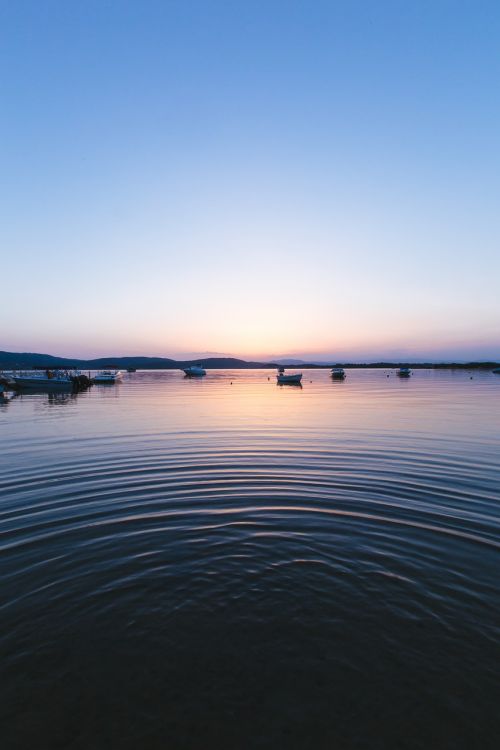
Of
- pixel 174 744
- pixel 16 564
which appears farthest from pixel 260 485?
pixel 174 744

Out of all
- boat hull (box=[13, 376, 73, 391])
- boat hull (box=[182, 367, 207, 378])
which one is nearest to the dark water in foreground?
boat hull (box=[13, 376, 73, 391])

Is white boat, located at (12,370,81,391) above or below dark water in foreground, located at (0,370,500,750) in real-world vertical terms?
above

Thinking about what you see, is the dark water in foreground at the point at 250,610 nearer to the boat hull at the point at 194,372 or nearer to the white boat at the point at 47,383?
the white boat at the point at 47,383

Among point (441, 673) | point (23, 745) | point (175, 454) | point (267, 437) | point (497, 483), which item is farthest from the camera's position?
point (267, 437)

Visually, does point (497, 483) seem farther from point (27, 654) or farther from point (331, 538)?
point (27, 654)

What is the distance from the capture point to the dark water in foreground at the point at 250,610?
4156 mm

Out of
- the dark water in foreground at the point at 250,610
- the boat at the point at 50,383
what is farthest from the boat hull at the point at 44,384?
the dark water in foreground at the point at 250,610

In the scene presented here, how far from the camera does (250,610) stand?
19.6 feet

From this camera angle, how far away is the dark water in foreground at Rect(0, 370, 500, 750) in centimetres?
416

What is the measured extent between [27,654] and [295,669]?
3.35 meters

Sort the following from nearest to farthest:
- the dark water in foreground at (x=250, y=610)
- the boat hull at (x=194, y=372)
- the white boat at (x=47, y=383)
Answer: the dark water in foreground at (x=250, y=610)
the white boat at (x=47, y=383)
the boat hull at (x=194, y=372)

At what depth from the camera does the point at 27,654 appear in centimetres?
511

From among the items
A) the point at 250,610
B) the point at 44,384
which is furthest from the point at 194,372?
the point at 250,610

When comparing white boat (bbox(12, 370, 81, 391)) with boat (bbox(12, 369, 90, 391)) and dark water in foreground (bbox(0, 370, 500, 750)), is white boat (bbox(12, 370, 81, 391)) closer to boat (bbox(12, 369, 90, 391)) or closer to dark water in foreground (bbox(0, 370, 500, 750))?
boat (bbox(12, 369, 90, 391))
